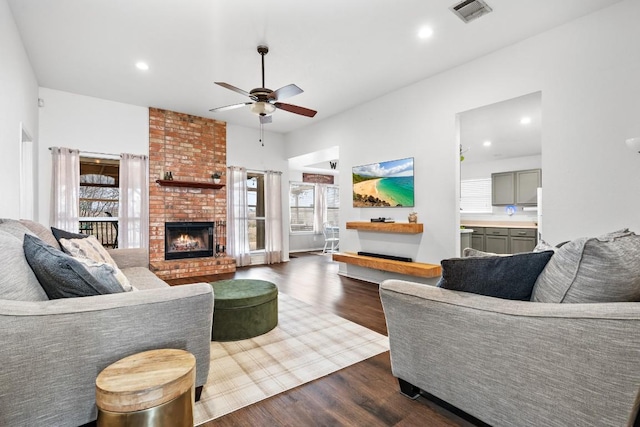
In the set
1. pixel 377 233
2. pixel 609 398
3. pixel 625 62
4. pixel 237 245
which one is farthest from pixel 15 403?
pixel 237 245

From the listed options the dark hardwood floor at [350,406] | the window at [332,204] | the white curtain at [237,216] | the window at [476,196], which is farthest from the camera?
the window at [332,204]

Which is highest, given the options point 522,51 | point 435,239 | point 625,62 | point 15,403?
point 522,51

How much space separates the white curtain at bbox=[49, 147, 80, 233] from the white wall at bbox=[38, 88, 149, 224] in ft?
0.28

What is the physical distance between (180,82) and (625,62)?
4.99 meters

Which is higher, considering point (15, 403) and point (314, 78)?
point (314, 78)

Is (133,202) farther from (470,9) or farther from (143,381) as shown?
(470,9)

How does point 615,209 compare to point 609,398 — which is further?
point 615,209

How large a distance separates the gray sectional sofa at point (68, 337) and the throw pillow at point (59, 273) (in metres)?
0.05

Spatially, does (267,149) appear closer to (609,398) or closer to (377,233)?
(377,233)

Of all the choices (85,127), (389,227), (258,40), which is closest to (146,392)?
(258,40)

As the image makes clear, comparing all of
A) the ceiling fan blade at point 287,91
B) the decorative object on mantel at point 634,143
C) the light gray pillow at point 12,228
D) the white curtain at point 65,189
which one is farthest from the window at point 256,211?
the decorative object on mantel at point 634,143

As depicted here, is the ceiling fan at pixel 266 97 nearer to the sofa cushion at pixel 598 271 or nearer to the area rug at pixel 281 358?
the area rug at pixel 281 358

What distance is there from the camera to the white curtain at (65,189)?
15.3 ft

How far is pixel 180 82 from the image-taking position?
4359 millimetres
